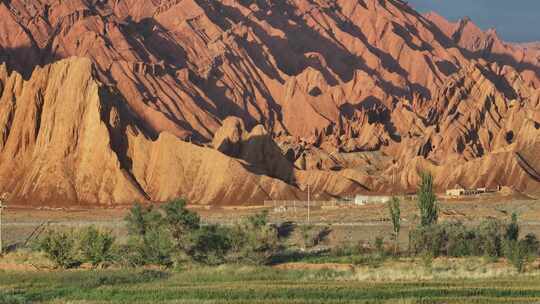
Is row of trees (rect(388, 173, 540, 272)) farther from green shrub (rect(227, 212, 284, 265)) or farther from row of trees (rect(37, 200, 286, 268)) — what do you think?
row of trees (rect(37, 200, 286, 268))

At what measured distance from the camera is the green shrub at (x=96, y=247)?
47.2 metres

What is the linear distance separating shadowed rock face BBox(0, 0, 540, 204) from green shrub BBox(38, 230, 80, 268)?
45.7 m

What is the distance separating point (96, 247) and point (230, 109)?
104753mm

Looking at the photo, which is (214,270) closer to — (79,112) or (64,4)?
(79,112)

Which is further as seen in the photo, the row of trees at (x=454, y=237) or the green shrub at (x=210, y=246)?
the row of trees at (x=454, y=237)

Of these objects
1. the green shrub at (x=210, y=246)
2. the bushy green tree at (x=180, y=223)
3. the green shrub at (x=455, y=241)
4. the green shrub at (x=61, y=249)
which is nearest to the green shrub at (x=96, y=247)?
the green shrub at (x=61, y=249)

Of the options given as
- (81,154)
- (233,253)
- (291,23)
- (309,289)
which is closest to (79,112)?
(81,154)

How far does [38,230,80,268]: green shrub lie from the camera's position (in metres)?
47.1

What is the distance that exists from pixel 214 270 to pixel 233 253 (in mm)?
6491

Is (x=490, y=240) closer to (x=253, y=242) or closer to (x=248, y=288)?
(x=253, y=242)

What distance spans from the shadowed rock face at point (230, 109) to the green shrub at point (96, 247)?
4557 cm

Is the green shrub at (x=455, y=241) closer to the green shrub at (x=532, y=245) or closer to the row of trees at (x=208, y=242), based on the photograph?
the row of trees at (x=208, y=242)

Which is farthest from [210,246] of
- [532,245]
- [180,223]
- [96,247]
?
[532,245]

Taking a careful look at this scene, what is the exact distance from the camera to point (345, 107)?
15700cm
